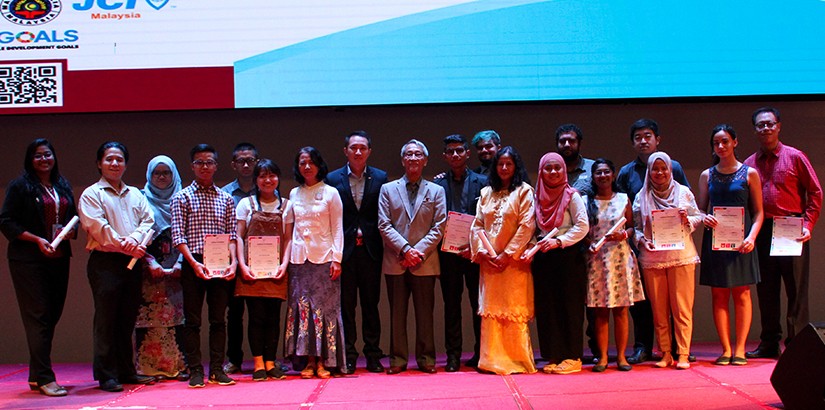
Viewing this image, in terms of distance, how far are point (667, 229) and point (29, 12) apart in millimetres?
4871

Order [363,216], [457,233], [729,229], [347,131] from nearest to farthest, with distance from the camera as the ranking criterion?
[729,229] → [457,233] → [363,216] → [347,131]

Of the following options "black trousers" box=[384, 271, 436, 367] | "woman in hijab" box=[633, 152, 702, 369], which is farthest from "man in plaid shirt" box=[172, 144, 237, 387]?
"woman in hijab" box=[633, 152, 702, 369]

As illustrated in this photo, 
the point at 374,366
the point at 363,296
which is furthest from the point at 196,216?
the point at 374,366

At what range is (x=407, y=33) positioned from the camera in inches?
221

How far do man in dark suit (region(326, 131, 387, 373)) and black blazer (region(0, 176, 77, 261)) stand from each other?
1.82 metres

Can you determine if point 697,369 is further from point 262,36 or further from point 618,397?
point 262,36

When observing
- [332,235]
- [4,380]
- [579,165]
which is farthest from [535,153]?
[4,380]

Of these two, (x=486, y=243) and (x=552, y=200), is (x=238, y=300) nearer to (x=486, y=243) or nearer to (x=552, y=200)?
(x=486, y=243)

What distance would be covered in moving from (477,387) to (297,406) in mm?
1045

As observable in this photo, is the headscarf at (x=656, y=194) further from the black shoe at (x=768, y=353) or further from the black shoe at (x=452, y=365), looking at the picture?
the black shoe at (x=452, y=365)

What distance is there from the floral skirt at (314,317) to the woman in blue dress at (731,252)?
2.45 meters

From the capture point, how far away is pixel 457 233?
483 centimetres

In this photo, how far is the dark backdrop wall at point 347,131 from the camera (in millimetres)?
5984

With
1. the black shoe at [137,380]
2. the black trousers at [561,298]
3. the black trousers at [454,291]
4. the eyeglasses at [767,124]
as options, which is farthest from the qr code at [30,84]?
the eyeglasses at [767,124]
